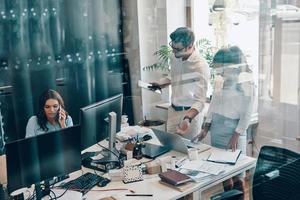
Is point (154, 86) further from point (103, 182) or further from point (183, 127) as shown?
point (103, 182)

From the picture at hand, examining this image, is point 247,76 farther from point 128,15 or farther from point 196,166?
point 128,15

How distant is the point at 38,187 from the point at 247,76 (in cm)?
176

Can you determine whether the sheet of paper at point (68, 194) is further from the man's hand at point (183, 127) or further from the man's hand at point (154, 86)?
the man's hand at point (154, 86)

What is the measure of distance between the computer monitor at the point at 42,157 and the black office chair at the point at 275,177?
2.66 feet

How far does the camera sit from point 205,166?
223 cm

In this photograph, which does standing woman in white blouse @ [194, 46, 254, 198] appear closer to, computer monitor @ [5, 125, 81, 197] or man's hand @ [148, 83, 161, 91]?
man's hand @ [148, 83, 161, 91]

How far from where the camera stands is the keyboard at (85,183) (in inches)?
79.3

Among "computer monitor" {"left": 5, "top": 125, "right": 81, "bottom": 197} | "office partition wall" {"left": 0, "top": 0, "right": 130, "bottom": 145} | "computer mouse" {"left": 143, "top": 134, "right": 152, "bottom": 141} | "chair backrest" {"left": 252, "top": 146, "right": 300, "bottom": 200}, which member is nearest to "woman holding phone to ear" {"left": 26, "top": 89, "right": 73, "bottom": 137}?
"office partition wall" {"left": 0, "top": 0, "right": 130, "bottom": 145}

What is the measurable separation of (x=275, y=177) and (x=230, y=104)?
75cm

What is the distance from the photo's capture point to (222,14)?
3279 millimetres

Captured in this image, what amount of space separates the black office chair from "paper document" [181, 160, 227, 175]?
0.52 feet

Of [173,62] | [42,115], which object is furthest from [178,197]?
[173,62]

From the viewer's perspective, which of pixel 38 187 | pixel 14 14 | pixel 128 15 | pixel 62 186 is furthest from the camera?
pixel 128 15

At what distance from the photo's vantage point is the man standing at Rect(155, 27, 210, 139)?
9.56ft
